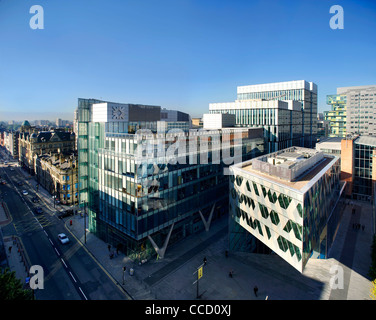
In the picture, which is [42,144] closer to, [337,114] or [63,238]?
[63,238]

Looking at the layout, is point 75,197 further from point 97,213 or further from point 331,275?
point 331,275

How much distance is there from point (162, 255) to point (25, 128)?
12775 cm

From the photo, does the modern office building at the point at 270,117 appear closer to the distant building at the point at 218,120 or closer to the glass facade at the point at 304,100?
the distant building at the point at 218,120

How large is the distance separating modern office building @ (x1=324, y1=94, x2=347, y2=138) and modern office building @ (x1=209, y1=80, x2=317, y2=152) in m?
38.9

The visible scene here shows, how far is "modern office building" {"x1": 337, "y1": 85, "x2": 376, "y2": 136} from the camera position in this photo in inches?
4407

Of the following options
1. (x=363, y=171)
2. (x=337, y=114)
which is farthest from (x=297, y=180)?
(x=337, y=114)

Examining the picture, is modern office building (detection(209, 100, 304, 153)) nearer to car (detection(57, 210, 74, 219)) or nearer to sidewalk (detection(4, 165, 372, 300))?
sidewalk (detection(4, 165, 372, 300))

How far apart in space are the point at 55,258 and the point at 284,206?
102 feet

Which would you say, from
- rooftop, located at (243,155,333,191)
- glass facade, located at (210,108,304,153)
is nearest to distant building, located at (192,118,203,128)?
glass facade, located at (210,108,304,153)

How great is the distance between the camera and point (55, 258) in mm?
34312

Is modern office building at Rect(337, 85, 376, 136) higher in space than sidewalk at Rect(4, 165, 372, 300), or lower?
higher

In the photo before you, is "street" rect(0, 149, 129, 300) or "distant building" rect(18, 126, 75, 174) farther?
"distant building" rect(18, 126, 75, 174)

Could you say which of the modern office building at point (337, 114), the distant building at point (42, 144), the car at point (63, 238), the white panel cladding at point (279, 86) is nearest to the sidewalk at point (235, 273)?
the car at point (63, 238)

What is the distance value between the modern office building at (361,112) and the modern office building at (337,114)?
380cm
